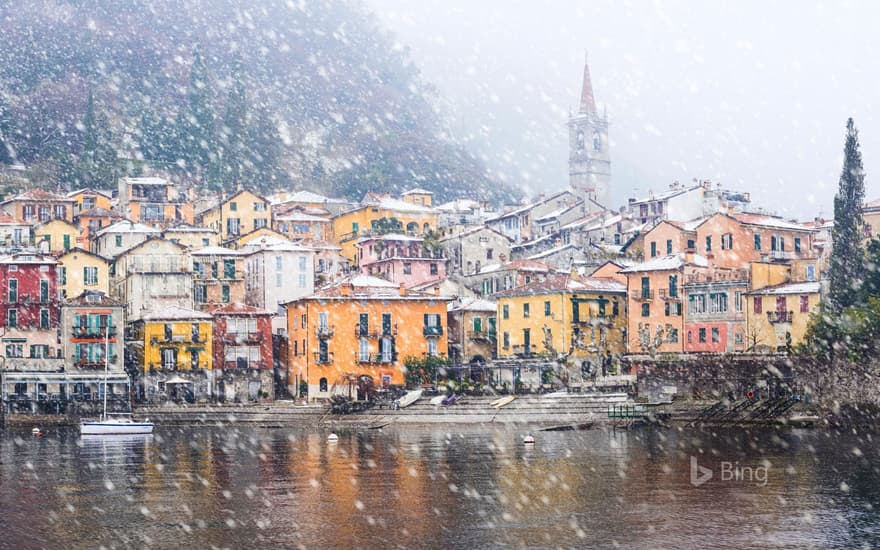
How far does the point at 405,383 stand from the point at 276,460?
34.3 metres

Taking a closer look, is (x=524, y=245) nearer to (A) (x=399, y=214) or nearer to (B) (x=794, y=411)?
(A) (x=399, y=214)

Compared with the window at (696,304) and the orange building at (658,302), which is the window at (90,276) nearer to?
the orange building at (658,302)

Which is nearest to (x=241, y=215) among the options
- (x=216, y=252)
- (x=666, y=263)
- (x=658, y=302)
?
(x=216, y=252)

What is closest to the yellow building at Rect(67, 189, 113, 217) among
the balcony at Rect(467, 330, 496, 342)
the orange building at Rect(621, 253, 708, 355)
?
the balcony at Rect(467, 330, 496, 342)

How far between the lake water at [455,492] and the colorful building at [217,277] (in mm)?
37344

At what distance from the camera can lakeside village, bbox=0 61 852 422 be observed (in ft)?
293

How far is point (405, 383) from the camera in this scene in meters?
93.6

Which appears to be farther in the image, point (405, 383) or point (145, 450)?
point (405, 383)

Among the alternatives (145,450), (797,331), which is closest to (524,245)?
(797,331)

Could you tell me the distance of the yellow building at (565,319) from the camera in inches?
3738

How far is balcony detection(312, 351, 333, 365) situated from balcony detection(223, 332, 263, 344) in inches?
209

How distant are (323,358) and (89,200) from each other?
46820 millimetres

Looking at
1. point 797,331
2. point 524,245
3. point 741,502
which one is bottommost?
point 741,502

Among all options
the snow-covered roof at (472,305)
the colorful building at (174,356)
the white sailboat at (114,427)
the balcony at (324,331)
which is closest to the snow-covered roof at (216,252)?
the colorful building at (174,356)
